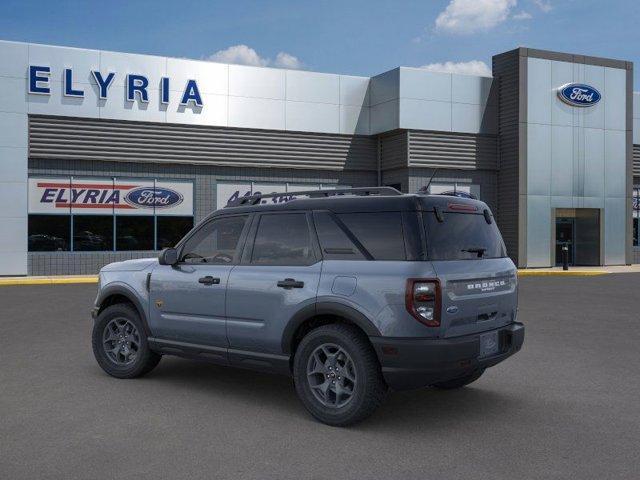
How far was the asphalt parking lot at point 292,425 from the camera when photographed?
185 inches

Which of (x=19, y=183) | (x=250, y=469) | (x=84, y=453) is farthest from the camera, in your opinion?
(x=19, y=183)

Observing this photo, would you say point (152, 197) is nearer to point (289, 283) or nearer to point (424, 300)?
point (289, 283)

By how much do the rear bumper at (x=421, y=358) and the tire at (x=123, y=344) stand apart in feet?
9.61

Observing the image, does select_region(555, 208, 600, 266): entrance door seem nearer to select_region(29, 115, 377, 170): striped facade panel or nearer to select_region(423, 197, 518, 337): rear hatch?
select_region(29, 115, 377, 170): striped facade panel

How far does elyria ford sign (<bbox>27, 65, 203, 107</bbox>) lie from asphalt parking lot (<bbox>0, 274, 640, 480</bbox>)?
15.4 m

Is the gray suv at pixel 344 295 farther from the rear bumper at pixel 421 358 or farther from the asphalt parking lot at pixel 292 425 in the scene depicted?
the asphalt parking lot at pixel 292 425

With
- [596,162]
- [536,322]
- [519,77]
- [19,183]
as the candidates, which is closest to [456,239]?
[536,322]

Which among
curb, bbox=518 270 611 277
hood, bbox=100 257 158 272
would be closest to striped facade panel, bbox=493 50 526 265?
curb, bbox=518 270 611 277

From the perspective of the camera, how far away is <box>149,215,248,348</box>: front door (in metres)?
6.65

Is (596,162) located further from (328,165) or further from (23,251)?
(23,251)

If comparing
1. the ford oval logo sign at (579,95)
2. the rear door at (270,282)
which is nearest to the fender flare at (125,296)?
the rear door at (270,282)

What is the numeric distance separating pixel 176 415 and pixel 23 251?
731 inches

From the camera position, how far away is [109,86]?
76.6ft

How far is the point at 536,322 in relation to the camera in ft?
39.1
